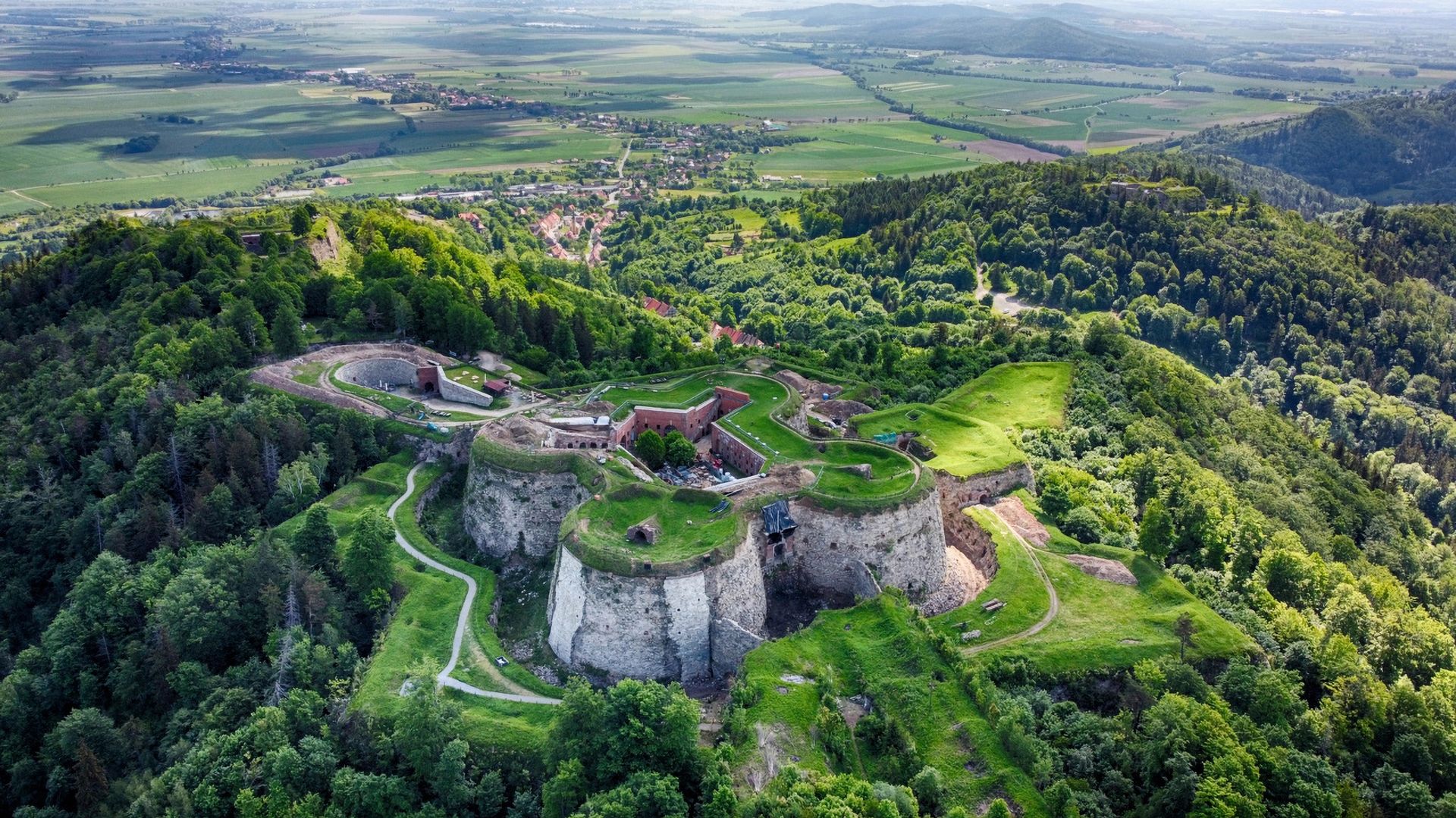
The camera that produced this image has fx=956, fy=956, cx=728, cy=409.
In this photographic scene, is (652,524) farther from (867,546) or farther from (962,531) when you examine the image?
(962,531)

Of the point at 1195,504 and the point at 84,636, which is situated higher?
the point at 1195,504

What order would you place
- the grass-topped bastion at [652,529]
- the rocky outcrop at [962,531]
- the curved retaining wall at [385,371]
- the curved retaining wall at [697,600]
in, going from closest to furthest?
1. the curved retaining wall at [697,600]
2. the grass-topped bastion at [652,529]
3. the rocky outcrop at [962,531]
4. the curved retaining wall at [385,371]

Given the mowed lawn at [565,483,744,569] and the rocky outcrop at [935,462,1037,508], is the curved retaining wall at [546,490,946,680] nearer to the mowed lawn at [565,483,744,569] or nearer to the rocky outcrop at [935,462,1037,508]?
the mowed lawn at [565,483,744,569]

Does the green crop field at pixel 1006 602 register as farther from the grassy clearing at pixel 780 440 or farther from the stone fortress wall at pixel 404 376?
the stone fortress wall at pixel 404 376

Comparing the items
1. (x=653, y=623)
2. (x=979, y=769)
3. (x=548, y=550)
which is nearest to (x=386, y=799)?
(x=653, y=623)

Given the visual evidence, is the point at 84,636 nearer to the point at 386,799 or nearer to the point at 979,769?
the point at 386,799

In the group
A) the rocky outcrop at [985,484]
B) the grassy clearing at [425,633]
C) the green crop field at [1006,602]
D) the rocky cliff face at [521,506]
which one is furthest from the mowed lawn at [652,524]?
the rocky outcrop at [985,484]

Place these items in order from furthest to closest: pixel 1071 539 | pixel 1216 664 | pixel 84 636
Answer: pixel 1071 539 → pixel 84 636 → pixel 1216 664
